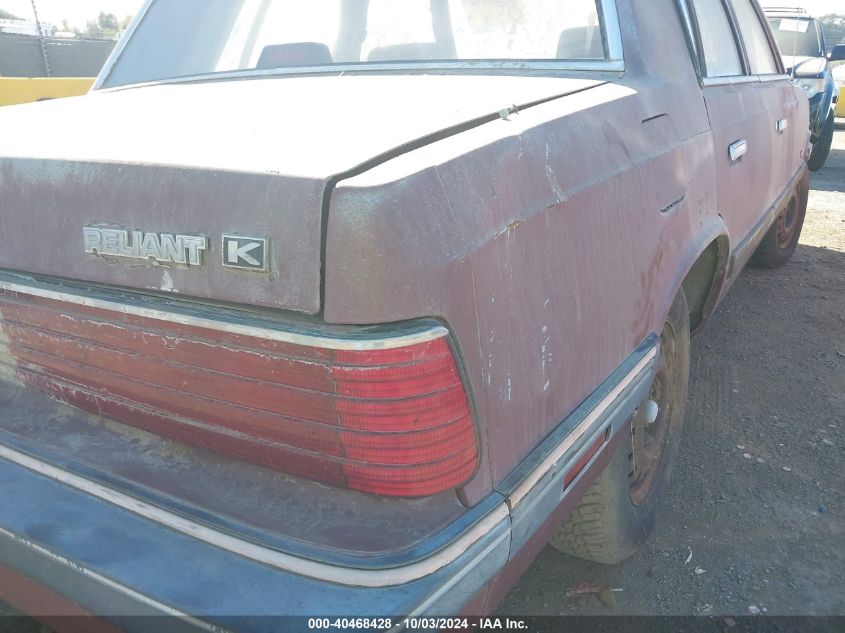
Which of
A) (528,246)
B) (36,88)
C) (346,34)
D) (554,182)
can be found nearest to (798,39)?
(346,34)

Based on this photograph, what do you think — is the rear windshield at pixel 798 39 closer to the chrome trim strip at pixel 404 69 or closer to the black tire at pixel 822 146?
the black tire at pixel 822 146

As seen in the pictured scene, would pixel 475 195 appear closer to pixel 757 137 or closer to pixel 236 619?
pixel 236 619

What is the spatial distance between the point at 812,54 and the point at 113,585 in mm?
10995

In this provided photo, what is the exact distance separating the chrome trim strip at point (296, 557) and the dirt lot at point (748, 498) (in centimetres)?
110

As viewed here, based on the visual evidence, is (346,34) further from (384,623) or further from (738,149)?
(384,623)

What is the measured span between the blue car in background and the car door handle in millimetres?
6844

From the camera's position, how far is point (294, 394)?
118 centimetres

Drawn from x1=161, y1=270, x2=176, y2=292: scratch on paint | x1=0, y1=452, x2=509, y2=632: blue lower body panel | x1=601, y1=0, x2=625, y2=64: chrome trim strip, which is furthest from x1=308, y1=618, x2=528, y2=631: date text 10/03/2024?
x1=601, y1=0, x2=625, y2=64: chrome trim strip

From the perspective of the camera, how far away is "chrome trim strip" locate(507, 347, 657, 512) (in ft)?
4.27

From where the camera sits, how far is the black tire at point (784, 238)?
4.97 m

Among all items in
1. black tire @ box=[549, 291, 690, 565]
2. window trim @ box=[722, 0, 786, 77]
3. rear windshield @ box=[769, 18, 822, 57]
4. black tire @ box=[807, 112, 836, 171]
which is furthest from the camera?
black tire @ box=[807, 112, 836, 171]

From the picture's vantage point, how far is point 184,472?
51.6 inches

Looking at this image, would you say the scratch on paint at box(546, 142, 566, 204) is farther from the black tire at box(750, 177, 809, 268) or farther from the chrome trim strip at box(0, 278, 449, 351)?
the black tire at box(750, 177, 809, 268)

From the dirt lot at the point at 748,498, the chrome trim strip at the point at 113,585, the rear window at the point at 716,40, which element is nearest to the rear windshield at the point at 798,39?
the dirt lot at the point at 748,498
